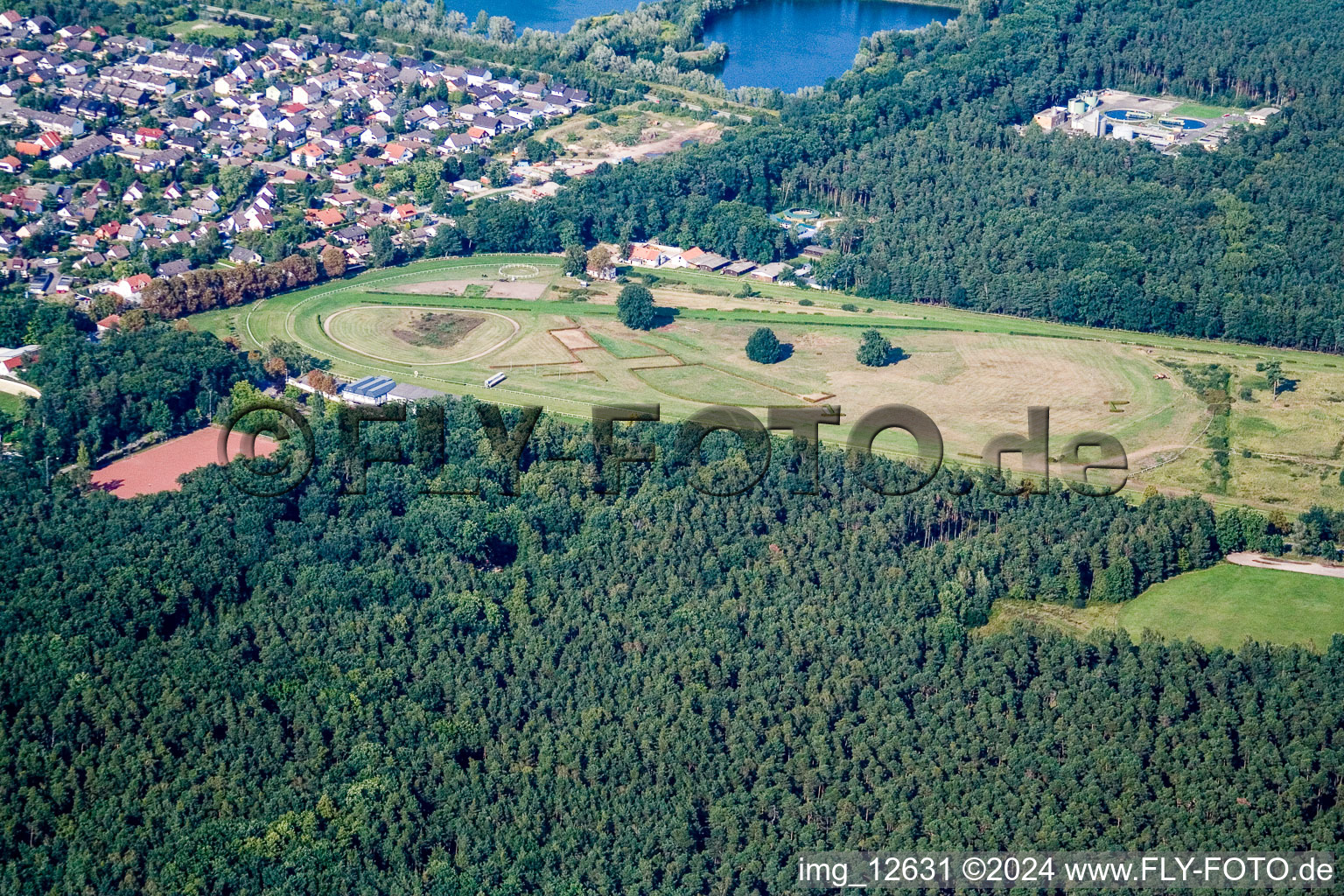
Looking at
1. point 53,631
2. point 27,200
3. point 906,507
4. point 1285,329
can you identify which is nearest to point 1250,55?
point 1285,329

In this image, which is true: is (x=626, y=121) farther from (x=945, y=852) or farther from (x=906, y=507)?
(x=945, y=852)

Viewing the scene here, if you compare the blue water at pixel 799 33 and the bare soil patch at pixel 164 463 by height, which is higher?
the blue water at pixel 799 33

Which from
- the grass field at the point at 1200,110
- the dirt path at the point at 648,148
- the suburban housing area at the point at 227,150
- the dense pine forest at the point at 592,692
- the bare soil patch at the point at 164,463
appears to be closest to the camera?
the dense pine forest at the point at 592,692

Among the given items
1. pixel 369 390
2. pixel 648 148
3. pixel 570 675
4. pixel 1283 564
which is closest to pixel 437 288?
pixel 369 390

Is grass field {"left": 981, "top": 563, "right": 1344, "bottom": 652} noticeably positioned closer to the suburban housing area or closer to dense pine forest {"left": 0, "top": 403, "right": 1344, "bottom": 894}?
dense pine forest {"left": 0, "top": 403, "right": 1344, "bottom": 894}

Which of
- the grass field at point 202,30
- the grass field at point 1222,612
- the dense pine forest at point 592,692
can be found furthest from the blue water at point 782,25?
the grass field at point 1222,612

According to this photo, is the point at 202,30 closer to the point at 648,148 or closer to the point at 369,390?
the point at 648,148

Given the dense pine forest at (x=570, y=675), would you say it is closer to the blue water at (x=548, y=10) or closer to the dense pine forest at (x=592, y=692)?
the dense pine forest at (x=592, y=692)

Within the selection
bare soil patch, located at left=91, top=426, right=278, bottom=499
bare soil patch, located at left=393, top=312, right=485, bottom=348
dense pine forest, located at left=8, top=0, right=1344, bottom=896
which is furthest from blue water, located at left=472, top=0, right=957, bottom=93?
bare soil patch, located at left=91, top=426, right=278, bottom=499
